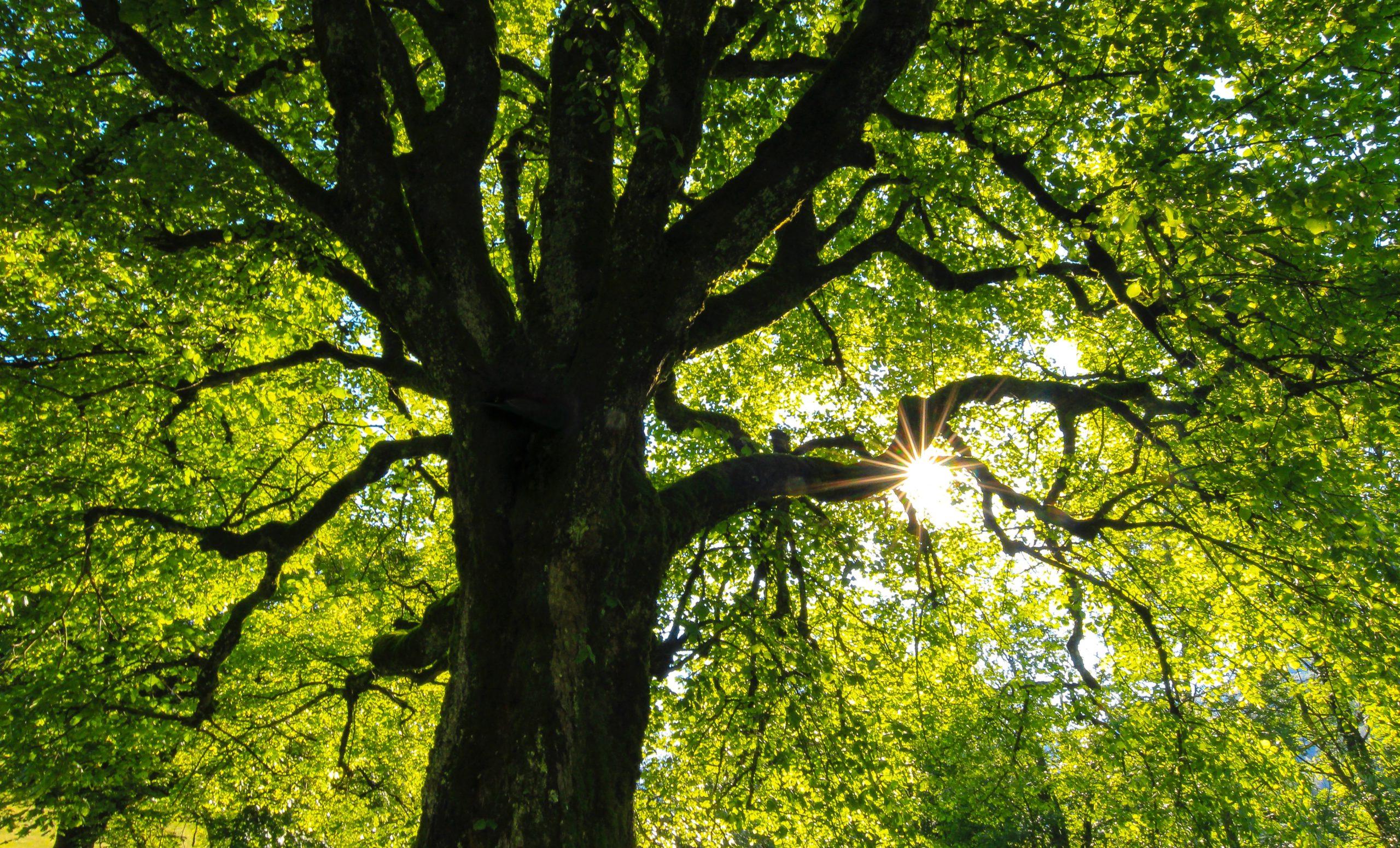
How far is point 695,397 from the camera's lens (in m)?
11.1

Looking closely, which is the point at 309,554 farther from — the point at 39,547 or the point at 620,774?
the point at 620,774

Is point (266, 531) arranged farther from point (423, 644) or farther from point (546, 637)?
point (546, 637)

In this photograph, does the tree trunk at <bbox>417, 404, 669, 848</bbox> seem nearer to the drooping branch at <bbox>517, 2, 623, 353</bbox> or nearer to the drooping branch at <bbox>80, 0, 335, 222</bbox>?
the drooping branch at <bbox>517, 2, 623, 353</bbox>

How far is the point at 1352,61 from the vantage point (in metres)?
4.95

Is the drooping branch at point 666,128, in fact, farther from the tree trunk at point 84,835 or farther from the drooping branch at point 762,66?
the tree trunk at point 84,835

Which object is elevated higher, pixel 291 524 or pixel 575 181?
pixel 575 181

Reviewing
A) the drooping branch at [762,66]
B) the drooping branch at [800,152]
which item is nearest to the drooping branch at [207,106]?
the drooping branch at [800,152]

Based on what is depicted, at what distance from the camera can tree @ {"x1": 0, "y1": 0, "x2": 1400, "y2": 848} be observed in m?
4.17

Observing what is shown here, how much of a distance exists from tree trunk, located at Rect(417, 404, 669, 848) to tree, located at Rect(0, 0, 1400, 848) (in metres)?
0.02

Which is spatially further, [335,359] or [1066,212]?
[335,359]

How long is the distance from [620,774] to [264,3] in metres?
8.38

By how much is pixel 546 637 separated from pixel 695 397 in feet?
25.5

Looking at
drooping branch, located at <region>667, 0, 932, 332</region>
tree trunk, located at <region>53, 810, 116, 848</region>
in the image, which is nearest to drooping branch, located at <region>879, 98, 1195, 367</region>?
drooping branch, located at <region>667, 0, 932, 332</region>

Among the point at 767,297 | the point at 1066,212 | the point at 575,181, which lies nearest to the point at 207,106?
the point at 575,181
